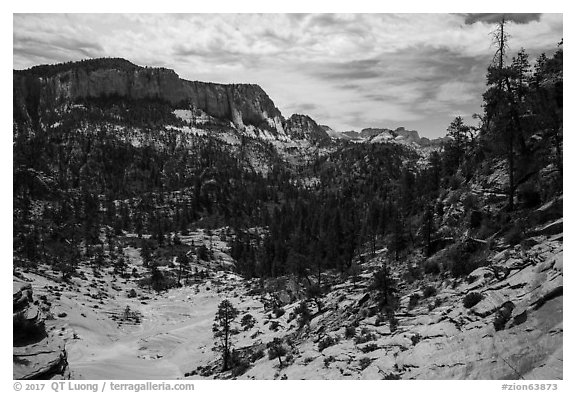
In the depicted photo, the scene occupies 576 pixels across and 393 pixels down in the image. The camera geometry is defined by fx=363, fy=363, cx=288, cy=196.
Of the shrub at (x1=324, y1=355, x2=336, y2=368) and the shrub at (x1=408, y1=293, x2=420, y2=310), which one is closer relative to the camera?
the shrub at (x1=324, y1=355, x2=336, y2=368)

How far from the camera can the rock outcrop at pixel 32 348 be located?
53.3 feet

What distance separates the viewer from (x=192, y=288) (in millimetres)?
80625

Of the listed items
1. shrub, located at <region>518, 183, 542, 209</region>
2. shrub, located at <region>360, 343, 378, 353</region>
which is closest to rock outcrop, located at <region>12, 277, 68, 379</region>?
shrub, located at <region>360, 343, 378, 353</region>

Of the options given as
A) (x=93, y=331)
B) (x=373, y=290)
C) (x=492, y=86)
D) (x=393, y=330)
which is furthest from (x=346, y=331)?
Answer: (x=93, y=331)

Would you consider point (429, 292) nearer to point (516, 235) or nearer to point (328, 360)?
point (516, 235)

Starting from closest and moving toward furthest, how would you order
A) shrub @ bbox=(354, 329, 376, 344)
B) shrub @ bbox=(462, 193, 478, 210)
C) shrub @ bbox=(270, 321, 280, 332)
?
shrub @ bbox=(354, 329, 376, 344) < shrub @ bbox=(462, 193, 478, 210) < shrub @ bbox=(270, 321, 280, 332)

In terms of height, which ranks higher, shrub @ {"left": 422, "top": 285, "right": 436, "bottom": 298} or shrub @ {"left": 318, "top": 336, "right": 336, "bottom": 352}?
shrub @ {"left": 422, "top": 285, "right": 436, "bottom": 298}

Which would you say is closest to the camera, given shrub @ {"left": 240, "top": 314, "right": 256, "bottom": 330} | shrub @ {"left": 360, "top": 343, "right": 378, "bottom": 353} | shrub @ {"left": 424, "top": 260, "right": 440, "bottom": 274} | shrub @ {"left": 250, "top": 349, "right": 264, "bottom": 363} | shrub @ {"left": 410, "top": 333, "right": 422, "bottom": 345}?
shrub @ {"left": 410, "top": 333, "right": 422, "bottom": 345}

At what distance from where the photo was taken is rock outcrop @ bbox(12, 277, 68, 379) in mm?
16234

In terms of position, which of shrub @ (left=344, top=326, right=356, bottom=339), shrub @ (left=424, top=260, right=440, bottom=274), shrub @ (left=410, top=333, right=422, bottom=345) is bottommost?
shrub @ (left=410, top=333, right=422, bottom=345)

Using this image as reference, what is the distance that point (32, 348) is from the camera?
17.3 meters

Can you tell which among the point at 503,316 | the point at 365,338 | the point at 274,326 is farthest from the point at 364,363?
the point at 274,326

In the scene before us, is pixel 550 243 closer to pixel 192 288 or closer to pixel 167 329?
pixel 167 329

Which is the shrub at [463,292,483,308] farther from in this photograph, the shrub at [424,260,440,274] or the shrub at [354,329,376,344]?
the shrub at [424,260,440,274]
